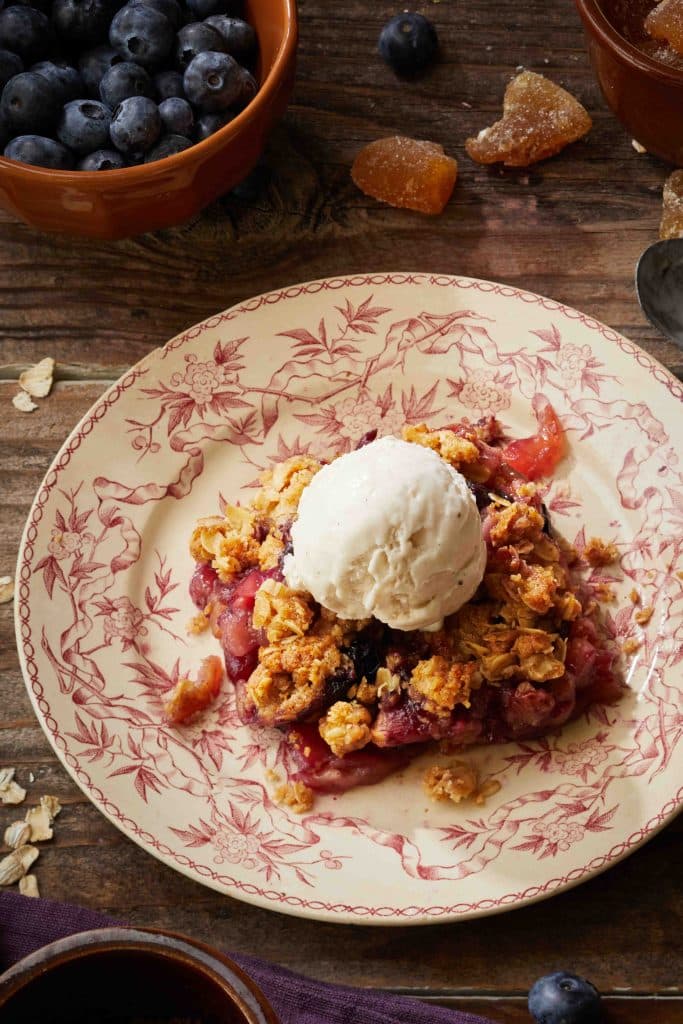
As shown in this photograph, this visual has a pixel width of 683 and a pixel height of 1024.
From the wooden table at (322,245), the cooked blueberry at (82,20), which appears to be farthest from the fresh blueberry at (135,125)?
the wooden table at (322,245)

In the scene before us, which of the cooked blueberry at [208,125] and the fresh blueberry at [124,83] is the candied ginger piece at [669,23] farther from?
the fresh blueberry at [124,83]

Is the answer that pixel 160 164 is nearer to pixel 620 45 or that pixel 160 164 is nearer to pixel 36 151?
pixel 36 151

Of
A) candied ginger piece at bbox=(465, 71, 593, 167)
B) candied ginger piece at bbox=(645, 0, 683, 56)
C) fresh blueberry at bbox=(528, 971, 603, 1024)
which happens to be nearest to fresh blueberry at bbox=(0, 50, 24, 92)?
candied ginger piece at bbox=(465, 71, 593, 167)

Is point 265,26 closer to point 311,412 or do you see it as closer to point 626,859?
point 311,412

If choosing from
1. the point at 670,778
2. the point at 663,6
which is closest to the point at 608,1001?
the point at 670,778

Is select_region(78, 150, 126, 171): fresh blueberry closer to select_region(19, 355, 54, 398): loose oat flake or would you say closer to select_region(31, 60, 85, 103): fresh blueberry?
select_region(31, 60, 85, 103): fresh blueberry

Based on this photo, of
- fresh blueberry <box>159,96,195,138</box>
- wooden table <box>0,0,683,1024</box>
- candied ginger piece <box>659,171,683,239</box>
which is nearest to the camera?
wooden table <box>0,0,683,1024</box>
